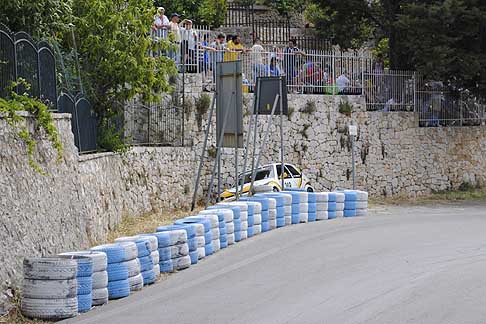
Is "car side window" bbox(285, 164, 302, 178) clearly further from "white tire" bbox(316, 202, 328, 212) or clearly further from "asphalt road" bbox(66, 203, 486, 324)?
"asphalt road" bbox(66, 203, 486, 324)

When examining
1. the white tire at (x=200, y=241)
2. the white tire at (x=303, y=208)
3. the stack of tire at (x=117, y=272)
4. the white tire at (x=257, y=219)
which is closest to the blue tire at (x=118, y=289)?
the stack of tire at (x=117, y=272)

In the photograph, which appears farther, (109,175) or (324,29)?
(324,29)

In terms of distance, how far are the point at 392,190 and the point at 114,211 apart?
644 inches

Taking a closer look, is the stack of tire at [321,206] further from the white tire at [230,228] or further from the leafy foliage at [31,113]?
the leafy foliage at [31,113]

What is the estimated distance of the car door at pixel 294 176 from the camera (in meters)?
30.9

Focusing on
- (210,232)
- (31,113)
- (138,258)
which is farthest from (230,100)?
(138,258)

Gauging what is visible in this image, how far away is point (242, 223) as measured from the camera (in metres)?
21.6

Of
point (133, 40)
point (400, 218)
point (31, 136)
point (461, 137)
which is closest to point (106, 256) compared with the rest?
point (31, 136)

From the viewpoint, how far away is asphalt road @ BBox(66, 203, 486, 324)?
12.8m

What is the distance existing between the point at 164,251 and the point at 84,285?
3.46m

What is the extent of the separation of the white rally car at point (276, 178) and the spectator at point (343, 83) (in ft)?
14.3

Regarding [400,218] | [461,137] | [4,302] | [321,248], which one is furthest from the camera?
[461,137]

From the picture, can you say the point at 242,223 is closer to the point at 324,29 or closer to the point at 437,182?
the point at 437,182

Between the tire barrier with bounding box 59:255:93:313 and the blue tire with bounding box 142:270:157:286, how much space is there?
207 cm
